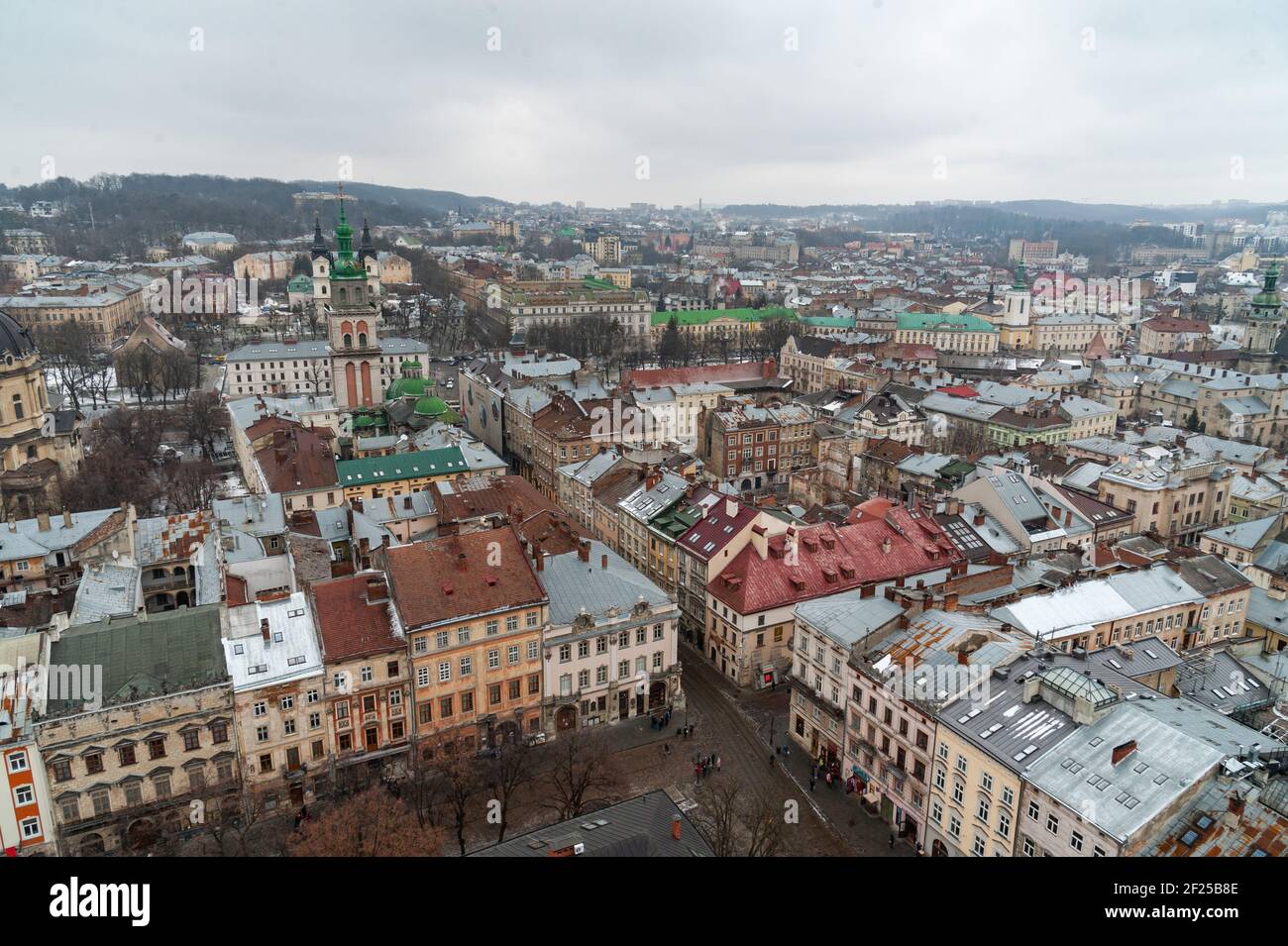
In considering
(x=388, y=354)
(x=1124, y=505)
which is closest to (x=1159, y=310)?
(x=1124, y=505)

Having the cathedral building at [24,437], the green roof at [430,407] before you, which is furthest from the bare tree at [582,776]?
the cathedral building at [24,437]

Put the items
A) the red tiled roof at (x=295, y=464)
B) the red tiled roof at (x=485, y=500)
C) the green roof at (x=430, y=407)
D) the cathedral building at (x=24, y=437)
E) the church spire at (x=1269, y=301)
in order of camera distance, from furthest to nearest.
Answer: the church spire at (x=1269, y=301)
the green roof at (x=430, y=407)
the cathedral building at (x=24, y=437)
the red tiled roof at (x=295, y=464)
the red tiled roof at (x=485, y=500)

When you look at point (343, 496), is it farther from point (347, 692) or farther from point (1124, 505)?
point (1124, 505)

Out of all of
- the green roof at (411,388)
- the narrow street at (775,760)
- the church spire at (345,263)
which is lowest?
the narrow street at (775,760)

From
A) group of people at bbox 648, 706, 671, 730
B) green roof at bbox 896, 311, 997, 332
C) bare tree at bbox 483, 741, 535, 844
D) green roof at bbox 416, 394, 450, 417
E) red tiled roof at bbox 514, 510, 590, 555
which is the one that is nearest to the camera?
bare tree at bbox 483, 741, 535, 844

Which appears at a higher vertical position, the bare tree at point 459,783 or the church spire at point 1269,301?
the church spire at point 1269,301

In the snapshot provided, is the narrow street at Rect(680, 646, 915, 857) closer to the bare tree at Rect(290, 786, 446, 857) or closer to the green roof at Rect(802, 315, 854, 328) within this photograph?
the bare tree at Rect(290, 786, 446, 857)

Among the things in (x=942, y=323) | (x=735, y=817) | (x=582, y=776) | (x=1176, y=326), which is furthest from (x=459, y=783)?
(x=1176, y=326)

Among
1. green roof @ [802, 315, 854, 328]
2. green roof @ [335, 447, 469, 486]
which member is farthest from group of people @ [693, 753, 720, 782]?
green roof @ [802, 315, 854, 328]

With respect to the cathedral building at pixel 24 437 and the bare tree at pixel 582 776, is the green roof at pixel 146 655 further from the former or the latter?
the cathedral building at pixel 24 437
